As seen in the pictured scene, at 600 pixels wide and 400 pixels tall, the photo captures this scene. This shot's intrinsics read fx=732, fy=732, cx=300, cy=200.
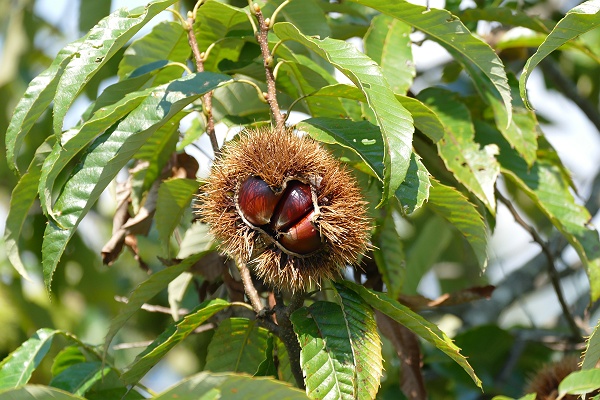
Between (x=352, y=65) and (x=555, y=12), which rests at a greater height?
(x=352, y=65)

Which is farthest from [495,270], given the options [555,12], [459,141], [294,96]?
[294,96]

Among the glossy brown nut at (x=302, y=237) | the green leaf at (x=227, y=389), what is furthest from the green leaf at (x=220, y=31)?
the green leaf at (x=227, y=389)

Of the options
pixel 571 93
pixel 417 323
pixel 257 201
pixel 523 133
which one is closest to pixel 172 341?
pixel 257 201

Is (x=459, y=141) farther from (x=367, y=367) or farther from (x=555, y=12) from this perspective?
(x=555, y=12)

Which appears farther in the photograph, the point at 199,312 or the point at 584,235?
the point at 584,235

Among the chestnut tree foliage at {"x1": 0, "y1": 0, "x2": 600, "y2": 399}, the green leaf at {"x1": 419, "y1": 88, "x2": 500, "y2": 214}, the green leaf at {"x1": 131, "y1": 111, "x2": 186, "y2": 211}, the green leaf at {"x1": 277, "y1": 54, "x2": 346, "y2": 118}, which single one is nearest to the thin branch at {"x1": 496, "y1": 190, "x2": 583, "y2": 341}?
the chestnut tree foliage at {"x1": 0, "y1": 0, "x2": 600, "y2": 399}

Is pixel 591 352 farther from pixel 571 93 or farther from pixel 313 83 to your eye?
pixel 571 93
